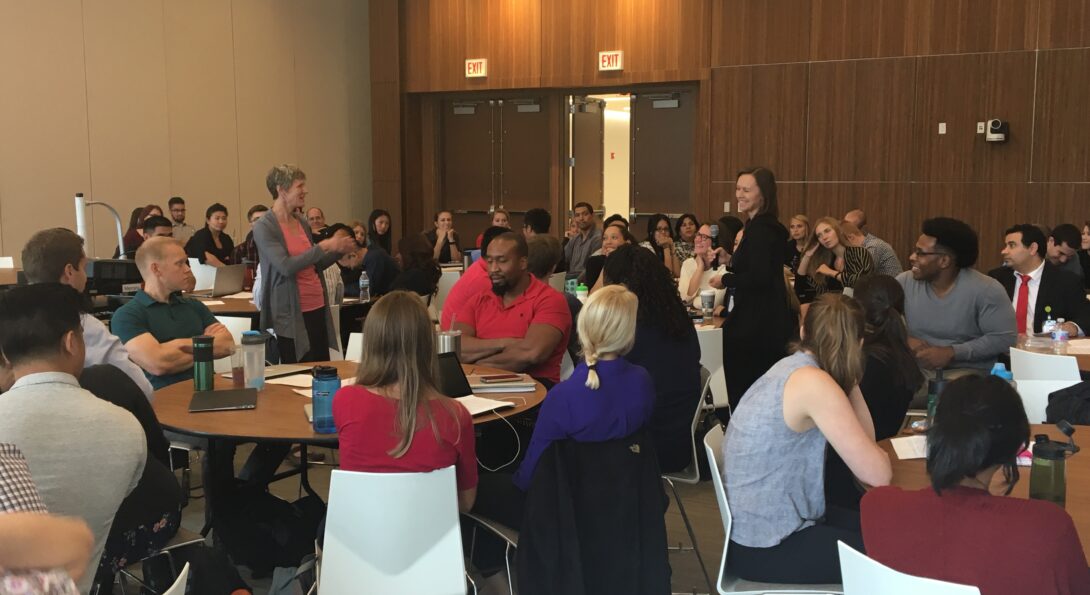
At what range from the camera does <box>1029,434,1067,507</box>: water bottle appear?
2.73 metres

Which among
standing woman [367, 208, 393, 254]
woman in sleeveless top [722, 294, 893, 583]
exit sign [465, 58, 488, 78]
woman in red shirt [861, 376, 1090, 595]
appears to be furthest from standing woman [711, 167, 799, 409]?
exit sign [465, 58, 488, 78]

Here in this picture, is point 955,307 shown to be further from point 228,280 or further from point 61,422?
point 228,280

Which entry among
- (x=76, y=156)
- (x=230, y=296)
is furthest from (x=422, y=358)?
(x=76, y=156)

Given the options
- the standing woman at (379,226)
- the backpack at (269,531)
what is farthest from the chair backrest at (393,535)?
the standing woman at (379,226)

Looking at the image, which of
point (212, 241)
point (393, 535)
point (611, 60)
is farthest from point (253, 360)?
point (611, 60)

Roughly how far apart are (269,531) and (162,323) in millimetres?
1085

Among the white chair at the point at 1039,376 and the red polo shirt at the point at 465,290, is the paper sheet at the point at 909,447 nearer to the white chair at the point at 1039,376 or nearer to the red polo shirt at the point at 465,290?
the white chair at the point at 1039,376

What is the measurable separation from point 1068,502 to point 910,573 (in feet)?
2.86

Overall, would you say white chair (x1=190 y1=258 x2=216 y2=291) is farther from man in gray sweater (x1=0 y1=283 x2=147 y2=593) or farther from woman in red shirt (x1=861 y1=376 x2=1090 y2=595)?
woman in red shirt (x1=861 y1=376 x2=1090 y2=595)

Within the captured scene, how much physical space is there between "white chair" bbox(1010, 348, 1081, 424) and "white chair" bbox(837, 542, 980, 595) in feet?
6.01

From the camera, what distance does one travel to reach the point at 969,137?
11.0 meters

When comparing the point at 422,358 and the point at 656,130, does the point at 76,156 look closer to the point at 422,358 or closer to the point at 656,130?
the point at 656,130

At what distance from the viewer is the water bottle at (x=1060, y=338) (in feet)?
16.7

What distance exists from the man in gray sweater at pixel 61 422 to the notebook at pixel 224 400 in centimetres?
114
